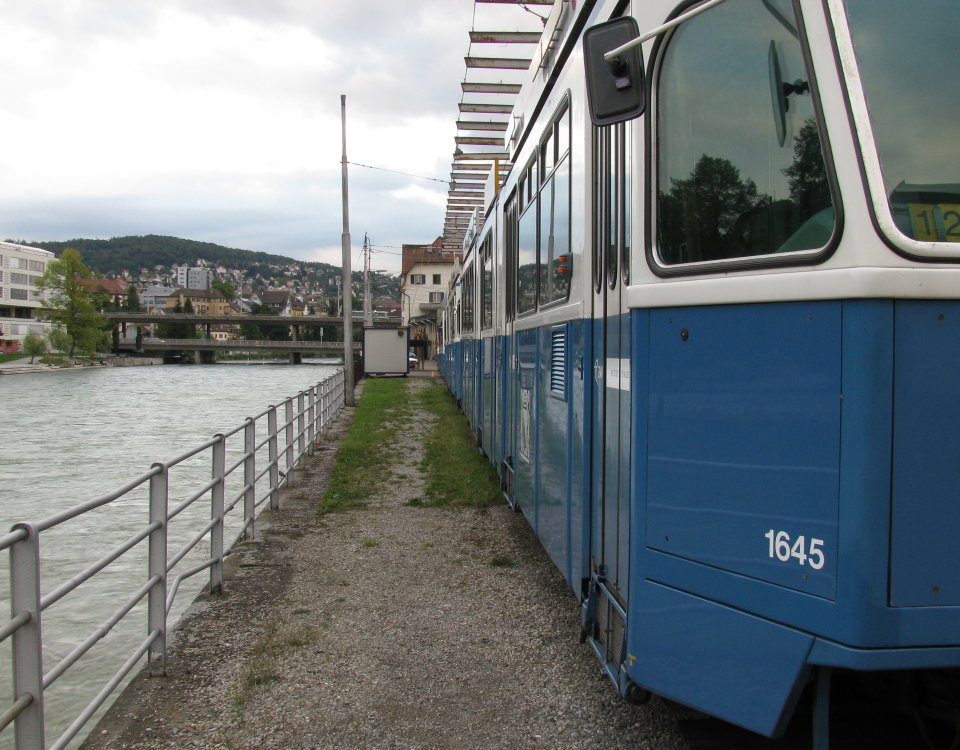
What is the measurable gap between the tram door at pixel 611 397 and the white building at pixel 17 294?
122 metres

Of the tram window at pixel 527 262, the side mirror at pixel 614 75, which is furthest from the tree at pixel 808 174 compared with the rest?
the tram window at pixel 527 262

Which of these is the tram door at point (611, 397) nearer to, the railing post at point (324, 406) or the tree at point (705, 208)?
the tree at point (705, 208)

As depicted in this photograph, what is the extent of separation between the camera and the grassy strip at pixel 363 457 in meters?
9.88

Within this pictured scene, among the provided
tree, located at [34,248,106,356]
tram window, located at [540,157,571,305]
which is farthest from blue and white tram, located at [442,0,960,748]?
tree, located at [34,248,106,356]

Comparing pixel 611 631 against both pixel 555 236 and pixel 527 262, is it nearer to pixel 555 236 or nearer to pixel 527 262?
pixel 555 236

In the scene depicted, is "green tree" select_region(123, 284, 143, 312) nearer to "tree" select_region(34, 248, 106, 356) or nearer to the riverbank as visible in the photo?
the riverbank

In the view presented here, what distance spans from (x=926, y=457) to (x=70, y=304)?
10235 cm

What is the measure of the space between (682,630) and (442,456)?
10286mm

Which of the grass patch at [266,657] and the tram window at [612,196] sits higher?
the tram window at [612,196]

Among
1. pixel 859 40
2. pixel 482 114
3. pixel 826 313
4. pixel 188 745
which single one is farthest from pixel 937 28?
pixel 482 114

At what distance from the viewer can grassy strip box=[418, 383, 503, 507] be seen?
973 cm

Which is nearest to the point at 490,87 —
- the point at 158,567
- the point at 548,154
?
the point at 548,154

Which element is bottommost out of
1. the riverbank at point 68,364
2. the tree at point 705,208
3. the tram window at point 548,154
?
the riverbank at point 68,364

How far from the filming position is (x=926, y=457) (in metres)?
2.62
